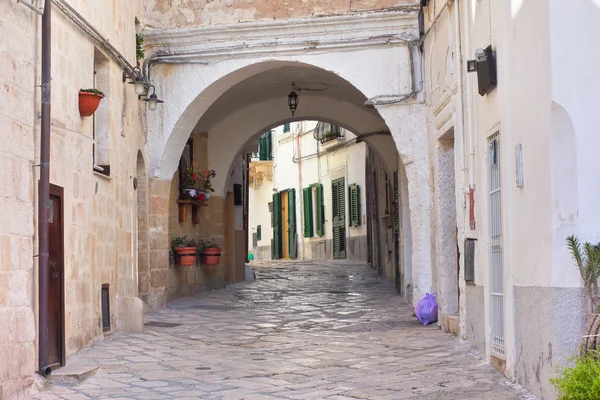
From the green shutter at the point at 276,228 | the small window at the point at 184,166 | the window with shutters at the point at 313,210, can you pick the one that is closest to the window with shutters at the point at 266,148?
the green shutter at the point at 276,228

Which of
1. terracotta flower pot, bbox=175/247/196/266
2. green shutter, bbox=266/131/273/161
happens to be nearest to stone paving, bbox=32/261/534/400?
terracotta flower pot, bbox=175/247/196/266

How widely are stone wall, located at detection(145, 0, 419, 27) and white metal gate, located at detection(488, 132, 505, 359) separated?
16.0ft

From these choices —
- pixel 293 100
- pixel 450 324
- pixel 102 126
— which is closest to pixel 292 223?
pixel 293 100

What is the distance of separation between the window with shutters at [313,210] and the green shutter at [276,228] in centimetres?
217

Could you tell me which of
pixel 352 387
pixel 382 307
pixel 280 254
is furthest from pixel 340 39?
pixel 280 254

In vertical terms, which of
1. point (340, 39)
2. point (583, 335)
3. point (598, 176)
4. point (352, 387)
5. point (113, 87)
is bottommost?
point (352, 387)

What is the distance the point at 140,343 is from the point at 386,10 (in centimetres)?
541

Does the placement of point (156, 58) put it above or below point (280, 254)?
above

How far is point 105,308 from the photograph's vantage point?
1062 centimetres

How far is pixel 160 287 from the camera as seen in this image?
1339 centimetres

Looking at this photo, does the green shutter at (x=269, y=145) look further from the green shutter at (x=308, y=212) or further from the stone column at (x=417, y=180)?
the stone column at (x=417, y=180)

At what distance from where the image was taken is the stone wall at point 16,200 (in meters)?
6.96

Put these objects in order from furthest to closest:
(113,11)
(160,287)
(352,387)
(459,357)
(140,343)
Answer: (160,287) → (113,11) → (140,343) → (459,357) → (352,387)

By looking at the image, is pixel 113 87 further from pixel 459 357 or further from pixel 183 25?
pixel 459 357
